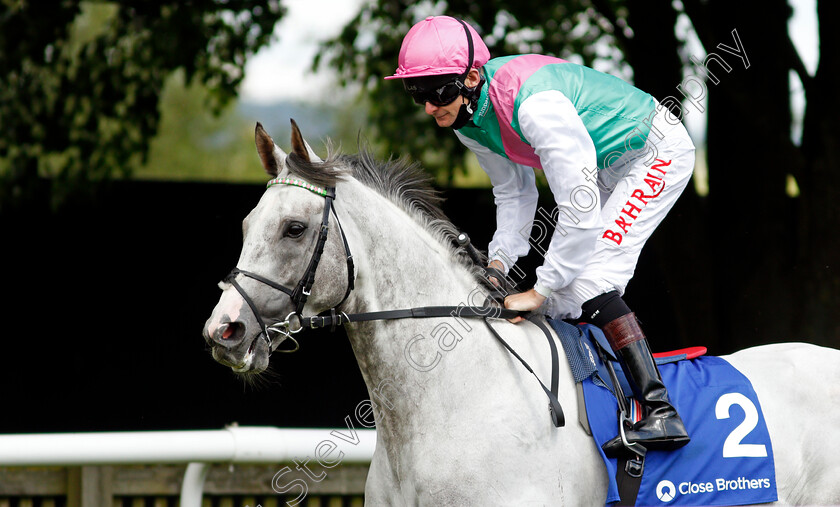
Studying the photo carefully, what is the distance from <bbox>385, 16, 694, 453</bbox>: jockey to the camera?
8.47 ft

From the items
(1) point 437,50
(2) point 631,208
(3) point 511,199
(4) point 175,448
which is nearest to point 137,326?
(4) point 175,448

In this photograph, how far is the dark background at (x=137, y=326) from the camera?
595 centimetres

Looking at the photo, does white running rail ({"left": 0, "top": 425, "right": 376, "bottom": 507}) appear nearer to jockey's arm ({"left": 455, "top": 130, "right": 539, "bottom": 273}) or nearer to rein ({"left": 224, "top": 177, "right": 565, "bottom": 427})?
jockey's arm ({"left": 455, "top": 130, "right": 539, "bottom": 273})

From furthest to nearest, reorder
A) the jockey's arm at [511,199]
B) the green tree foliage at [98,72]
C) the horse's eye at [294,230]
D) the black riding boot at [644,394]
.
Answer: the green tree foliage at [98,72], the jockey's arm at [511,199], the black riding boot at [644,394], the horse's eye at [294,230]

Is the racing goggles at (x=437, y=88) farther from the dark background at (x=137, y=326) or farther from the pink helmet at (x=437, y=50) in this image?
the dark background at (x=137, y=326)

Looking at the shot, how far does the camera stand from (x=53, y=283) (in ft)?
19.7

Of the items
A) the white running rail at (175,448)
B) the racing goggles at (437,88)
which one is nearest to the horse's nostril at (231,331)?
the racing goggles at (437,88)

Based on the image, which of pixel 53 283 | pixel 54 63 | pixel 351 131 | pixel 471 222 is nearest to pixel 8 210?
pixel 53 283

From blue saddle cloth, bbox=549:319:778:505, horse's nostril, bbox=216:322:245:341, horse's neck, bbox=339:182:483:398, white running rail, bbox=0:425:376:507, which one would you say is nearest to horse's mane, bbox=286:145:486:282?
horse's neck, bbox=339:182:483:398

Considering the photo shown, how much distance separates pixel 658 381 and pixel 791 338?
2985mm

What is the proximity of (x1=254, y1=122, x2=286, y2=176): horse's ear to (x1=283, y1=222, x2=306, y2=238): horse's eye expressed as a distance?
0.24m

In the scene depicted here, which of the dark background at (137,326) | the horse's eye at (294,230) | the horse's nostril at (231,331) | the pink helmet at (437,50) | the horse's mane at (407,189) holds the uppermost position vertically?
the dark background at (137,326)

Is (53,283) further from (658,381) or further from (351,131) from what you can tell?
(351,131)

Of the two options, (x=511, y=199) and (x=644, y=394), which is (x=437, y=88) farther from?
(x=644, y=394)
